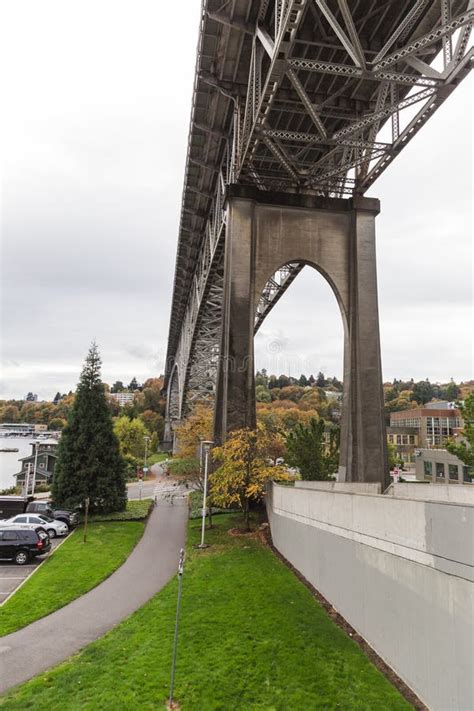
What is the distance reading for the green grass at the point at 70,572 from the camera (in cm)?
1259

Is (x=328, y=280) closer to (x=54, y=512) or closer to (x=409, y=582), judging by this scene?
(x=409, y=582)

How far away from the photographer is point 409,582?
8539mm

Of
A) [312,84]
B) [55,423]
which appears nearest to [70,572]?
[312,84]

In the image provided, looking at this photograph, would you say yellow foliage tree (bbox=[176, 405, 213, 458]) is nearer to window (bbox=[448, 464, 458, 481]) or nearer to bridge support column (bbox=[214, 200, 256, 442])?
bridge support column (bbox=[214, 200, 256, 442])

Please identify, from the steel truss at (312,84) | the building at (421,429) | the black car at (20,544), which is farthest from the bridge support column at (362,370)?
the building at (421,429)

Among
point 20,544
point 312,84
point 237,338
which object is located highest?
point 312,84

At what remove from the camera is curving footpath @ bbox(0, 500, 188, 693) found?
32.5 ft

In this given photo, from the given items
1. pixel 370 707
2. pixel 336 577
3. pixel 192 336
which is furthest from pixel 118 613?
pixel 192 336

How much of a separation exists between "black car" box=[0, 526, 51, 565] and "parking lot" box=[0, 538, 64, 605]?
0.93ft

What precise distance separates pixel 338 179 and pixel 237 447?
1490cm

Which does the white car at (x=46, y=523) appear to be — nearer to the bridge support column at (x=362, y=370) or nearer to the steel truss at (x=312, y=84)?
the bridge support column at (x=362, y=370)

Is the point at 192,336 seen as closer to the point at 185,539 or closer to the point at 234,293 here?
the point at 234,293

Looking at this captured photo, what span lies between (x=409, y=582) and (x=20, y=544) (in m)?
15.1

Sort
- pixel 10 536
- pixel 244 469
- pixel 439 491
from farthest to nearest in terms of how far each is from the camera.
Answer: pixel 244 469, pixel 10 536, pixel 439 491
